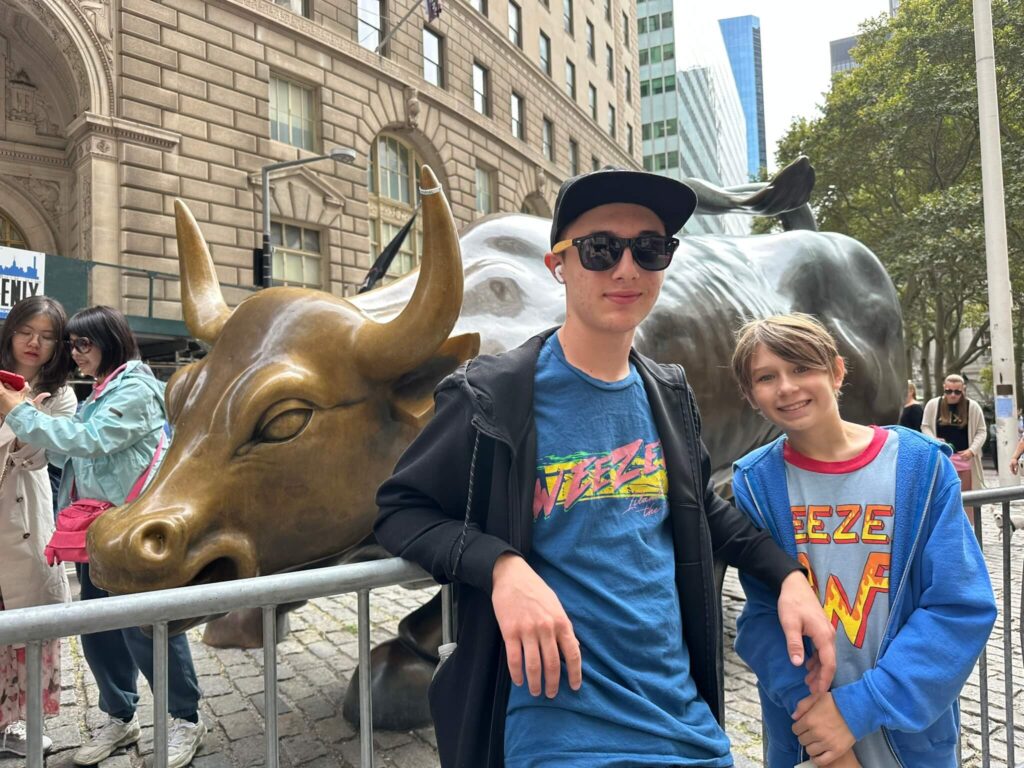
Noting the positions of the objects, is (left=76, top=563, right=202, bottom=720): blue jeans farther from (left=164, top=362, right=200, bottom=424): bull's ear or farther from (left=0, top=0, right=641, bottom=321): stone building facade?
(left=0, top=0, right=641, bottom=321): stone building facade

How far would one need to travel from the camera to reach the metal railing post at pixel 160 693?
1354mm

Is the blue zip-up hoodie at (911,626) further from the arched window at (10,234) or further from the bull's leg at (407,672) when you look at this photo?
the arched window at (10,234)

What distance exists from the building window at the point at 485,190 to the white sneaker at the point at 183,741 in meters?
22.7

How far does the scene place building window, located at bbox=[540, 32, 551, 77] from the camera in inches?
1197

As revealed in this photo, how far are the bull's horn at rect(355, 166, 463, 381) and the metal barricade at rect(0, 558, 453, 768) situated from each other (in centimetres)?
104

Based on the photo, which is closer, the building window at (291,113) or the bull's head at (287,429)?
the bull's head at (287,429)

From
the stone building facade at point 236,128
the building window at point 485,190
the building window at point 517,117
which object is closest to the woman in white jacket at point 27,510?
the stone building facade at point 236,128

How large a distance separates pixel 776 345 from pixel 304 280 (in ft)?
60.1

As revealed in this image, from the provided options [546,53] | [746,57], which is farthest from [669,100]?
[746,57]

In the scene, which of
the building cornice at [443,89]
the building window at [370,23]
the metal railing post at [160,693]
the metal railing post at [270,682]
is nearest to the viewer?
the metal railing post at [160,693]

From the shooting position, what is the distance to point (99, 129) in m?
14.8

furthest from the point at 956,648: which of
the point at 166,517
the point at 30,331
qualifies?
the point at 30,331

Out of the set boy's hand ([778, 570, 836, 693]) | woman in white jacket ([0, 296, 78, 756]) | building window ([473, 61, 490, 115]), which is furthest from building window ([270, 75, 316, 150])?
boy's hand ([778, 570, 836, 693])

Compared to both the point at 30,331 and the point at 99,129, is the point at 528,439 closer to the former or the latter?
the point at 30,331
